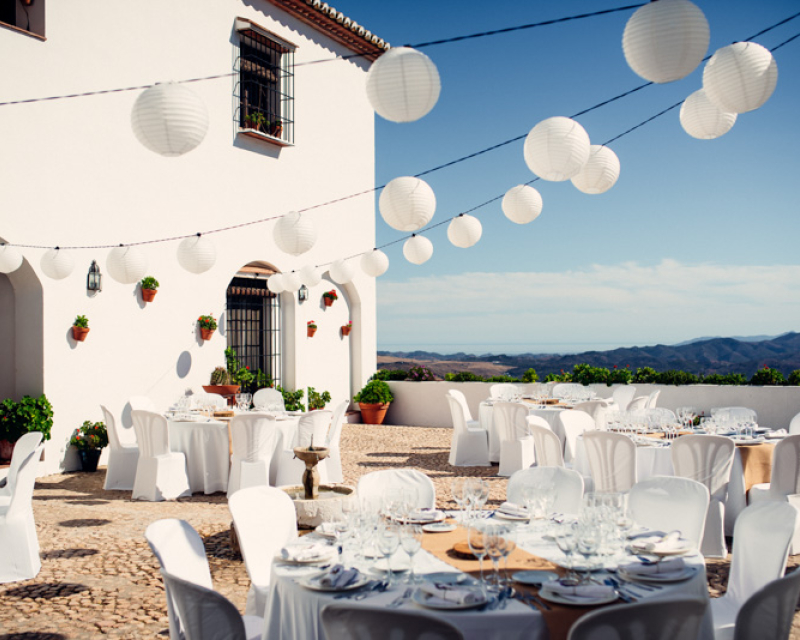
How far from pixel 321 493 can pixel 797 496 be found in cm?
353

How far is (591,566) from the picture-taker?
8.67 ft

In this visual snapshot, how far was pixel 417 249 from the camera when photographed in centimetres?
830

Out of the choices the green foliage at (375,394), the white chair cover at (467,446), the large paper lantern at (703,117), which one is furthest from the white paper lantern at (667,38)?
the green foliage at (375,394)

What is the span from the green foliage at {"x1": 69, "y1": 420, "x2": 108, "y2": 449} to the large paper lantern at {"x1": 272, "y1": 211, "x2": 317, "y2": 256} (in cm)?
339

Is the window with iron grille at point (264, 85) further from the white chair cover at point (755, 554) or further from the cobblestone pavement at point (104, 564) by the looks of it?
the white chair cover at point (755, 554)

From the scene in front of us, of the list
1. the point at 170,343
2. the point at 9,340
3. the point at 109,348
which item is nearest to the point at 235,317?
the point at 170,343

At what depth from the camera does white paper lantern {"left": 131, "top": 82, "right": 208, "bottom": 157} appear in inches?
167

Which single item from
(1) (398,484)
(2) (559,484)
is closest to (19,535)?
(1) (398,484)

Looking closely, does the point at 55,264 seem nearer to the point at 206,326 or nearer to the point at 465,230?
the point at 206,326

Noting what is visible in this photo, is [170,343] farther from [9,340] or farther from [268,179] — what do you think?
[268,179]

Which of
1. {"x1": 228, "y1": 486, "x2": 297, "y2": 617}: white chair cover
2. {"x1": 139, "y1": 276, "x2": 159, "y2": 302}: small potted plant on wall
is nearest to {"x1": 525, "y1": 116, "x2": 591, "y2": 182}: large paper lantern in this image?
{"x1": 228, "y1": 486, "x2": 297, "y2": 617}: white chair cover

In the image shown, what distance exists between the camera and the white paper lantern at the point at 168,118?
4246 millimetres

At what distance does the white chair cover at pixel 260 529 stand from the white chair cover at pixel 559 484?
1.29 meters

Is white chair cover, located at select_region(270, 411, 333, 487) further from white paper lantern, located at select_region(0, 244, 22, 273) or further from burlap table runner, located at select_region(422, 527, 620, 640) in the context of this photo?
burlap table runner, located at select_region(422, 527, 620, 640)
